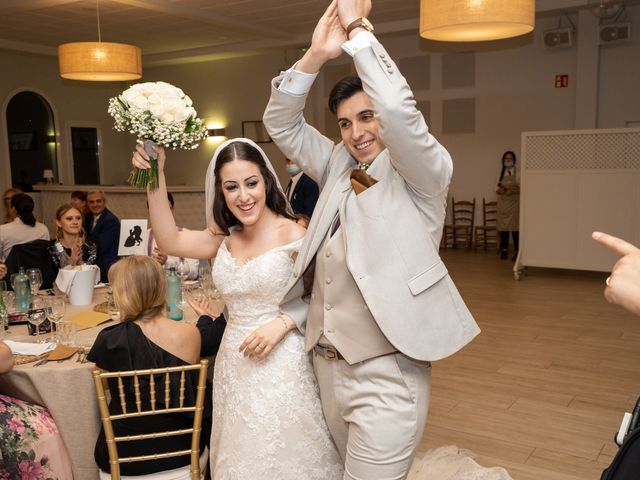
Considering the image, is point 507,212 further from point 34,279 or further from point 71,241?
point 34,279

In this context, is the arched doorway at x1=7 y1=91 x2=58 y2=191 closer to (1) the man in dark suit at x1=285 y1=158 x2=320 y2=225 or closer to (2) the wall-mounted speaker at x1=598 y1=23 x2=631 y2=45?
(1) the man in dark suit at x1=285 y1=158 x2=320 y2=225

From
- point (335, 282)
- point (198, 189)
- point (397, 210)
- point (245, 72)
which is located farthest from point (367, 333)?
point (245, 72)

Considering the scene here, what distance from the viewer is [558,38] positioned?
33.2ft

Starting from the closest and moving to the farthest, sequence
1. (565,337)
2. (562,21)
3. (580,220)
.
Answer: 1. (565,337)
2. (580,220)
3. (562,21)

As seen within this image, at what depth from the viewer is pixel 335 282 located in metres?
1.81

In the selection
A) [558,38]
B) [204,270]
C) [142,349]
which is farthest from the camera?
[558,38]

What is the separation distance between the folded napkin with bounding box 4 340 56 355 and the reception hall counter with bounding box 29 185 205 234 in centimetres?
596

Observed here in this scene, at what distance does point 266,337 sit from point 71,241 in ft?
10.5

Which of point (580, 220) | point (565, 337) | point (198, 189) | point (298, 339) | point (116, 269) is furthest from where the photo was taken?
point (198, 189)

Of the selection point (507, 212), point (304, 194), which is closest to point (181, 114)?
point (304, 194)

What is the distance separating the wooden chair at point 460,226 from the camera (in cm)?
1163

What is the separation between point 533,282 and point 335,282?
7.07 meters

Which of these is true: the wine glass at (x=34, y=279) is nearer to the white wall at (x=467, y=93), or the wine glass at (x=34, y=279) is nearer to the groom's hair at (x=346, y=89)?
the groom's hair at (x=346, y=89)

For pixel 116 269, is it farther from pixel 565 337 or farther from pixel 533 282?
pixel 533 282
